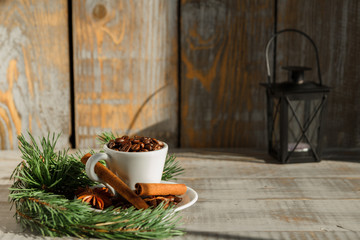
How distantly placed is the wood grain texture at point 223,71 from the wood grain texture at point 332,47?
0.20 feet

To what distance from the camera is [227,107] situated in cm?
136

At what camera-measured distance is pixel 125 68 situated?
1324 mm

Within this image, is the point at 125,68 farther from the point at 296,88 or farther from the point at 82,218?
the point at 82,218

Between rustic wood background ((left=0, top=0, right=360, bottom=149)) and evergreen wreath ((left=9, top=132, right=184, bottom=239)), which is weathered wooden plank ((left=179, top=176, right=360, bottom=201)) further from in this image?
rustic wood background ((left=0, top=0, right=360, bottom=149))

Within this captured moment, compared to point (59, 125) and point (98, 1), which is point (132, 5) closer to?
point (98, 1)

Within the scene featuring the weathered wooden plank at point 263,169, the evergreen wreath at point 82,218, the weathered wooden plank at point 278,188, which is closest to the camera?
the evergreen wreath at point 82,218

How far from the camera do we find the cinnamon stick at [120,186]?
789 millimetres

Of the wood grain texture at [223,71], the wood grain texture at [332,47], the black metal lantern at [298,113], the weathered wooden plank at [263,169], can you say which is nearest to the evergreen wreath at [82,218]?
the weathered wooden plank at [263,169]

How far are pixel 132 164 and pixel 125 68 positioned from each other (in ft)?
1.86

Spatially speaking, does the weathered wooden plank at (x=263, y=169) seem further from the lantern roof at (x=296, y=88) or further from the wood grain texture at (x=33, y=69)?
the wood grain texture at (x=33, y=69)

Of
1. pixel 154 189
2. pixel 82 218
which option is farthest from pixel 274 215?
pixel 82 218

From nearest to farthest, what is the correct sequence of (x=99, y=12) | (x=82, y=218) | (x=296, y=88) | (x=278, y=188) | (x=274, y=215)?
(x=82, y=218) < (x=274, y=215) < (x=278, y=188) < (x=296, y=88) < (x=99, y=12)

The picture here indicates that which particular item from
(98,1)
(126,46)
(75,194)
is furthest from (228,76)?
(75,194)

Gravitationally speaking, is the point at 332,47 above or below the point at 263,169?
above
